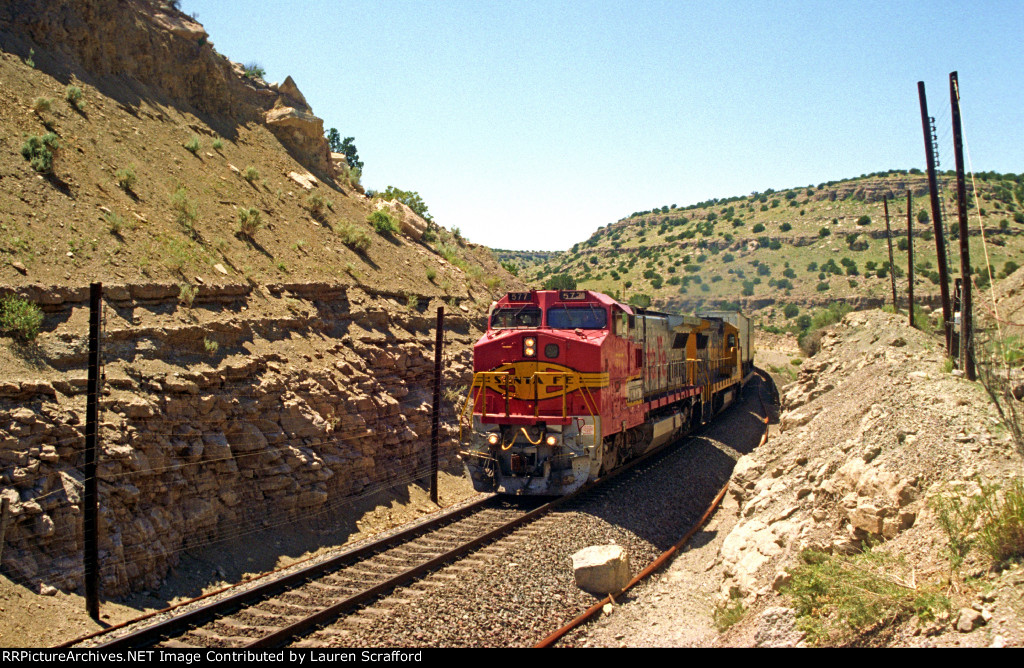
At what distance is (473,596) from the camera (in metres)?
8.67

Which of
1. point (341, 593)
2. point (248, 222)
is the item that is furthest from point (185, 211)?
point (341, 593)

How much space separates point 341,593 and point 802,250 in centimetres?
7660

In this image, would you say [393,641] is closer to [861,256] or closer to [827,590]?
[827,590]

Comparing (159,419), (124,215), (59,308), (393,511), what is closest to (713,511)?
(393,511)

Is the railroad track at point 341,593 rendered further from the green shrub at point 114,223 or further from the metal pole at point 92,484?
the green shrub at point 114,223

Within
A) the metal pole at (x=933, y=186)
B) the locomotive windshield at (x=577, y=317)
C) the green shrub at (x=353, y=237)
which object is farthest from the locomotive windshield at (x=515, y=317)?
the metal pole at (x=933, y=186)

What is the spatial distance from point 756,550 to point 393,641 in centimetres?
512

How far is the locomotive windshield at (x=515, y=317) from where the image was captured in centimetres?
1483

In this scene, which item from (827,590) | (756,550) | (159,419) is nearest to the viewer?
(827,590)

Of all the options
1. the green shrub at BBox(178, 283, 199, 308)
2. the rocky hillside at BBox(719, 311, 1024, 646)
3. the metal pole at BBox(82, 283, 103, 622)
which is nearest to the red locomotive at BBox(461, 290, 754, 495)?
the rocky hillside at BBox(719, 311, 1024, 646)

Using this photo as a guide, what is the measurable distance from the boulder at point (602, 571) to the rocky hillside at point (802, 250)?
42.6 meters

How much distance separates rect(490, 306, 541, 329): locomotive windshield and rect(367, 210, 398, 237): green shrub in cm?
1265

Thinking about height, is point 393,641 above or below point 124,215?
below

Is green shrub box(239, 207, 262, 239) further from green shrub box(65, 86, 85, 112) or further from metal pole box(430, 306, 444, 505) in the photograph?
metal pole box(430, 306, 444, 505)
